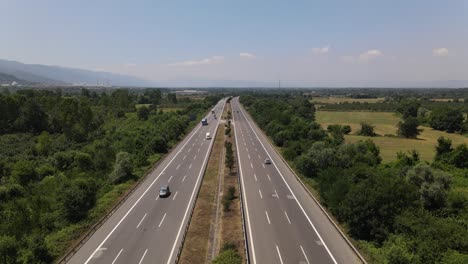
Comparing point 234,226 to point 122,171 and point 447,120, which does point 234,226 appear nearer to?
point 122,171

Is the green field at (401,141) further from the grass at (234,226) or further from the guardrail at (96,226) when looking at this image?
the guardrail at (96,226)

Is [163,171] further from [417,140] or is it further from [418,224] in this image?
[417,140]

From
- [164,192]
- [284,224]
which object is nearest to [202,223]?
[284,224]

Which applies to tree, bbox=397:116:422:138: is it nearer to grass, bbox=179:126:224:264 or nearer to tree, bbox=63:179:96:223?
grass, bbox=179:126:224:264

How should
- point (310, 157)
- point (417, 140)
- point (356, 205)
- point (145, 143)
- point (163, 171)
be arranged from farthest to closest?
point (417, 140), point (145, 143), point (163, 171), point (310, 157), point (356, 205)

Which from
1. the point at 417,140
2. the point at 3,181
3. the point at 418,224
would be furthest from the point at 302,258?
the point at 417,140

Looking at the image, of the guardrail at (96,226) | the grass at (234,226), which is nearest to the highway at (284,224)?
the grass at (234,226)

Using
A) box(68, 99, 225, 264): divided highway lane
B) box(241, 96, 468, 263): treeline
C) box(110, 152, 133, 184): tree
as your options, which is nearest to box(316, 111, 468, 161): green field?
box(241, 96, 468, 263): treeline
